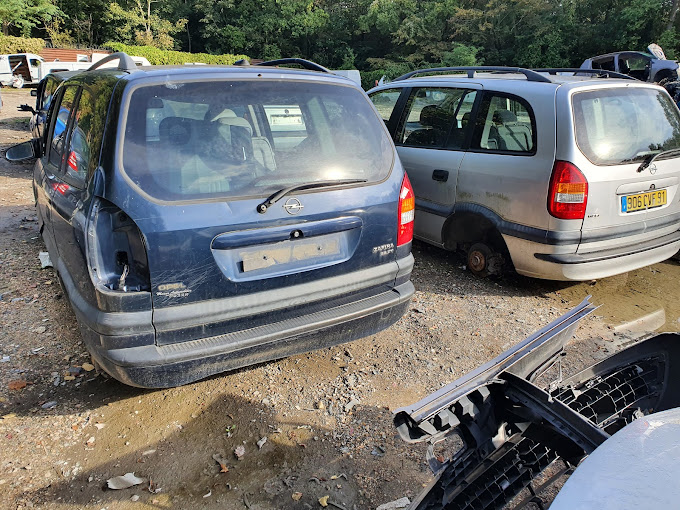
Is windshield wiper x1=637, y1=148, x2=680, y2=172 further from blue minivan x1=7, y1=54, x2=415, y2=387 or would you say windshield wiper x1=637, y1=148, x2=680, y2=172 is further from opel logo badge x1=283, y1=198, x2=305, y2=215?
opel logo badge x1=283, y1=198, x2=305, y2=215

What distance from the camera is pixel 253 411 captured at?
9.52ft

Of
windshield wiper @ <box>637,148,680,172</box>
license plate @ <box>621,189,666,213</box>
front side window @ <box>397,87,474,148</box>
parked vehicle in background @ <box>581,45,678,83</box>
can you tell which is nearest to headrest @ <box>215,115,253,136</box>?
front side window @ <box>397,87,474,148</box>

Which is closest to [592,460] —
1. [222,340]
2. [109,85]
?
[222,340]

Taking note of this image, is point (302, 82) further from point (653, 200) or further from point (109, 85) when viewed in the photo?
point (653, 200)

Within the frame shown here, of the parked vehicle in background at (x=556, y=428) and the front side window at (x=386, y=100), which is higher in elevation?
the front side window at (x=386, y=100)

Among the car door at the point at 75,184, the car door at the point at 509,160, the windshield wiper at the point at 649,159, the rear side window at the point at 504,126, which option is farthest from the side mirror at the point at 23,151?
the windshield wiper at the point at 649,159

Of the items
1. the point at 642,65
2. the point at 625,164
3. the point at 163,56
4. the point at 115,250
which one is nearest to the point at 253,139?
the point at 115,250

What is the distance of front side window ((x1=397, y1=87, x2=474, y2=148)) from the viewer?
15.9ft

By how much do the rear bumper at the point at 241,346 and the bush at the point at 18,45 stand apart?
3623 cm

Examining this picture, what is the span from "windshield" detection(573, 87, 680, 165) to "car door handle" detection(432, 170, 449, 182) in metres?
1.23

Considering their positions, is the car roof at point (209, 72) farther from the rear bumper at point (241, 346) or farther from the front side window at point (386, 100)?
the front side window at point (386, 100)

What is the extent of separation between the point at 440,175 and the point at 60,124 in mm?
3213

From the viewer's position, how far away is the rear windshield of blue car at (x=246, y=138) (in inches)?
94.0

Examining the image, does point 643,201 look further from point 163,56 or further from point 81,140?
point 163,56
